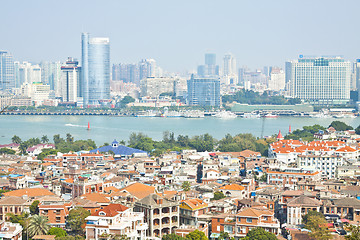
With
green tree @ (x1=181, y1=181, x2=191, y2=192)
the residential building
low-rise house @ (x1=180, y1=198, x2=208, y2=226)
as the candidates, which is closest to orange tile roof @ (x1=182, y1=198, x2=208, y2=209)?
low-rise house @ (x1=180, y1=198, x2=208, y2=226)

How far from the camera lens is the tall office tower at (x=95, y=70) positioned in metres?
54.2

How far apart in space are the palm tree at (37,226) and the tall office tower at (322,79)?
4633 centimetres

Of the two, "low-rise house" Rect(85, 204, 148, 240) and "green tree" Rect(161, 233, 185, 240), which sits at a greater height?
"low-rise house" Rect(85, 204, 148, 240)

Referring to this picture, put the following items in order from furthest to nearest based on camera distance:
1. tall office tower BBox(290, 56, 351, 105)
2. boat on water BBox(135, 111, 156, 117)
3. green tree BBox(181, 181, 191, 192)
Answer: tall office tower BBox(290, 56, 351, 105) < boat on water BBox(135, 111, 156, 117) < green tree BBox(181, 181, 191, 192)

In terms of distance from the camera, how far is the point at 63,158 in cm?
1386

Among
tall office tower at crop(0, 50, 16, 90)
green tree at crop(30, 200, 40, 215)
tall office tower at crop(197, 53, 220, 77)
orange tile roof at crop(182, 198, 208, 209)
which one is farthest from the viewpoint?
tall office tower at crop(197, 53, 220, 77)

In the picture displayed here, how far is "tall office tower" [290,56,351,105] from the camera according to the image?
52.2 meters

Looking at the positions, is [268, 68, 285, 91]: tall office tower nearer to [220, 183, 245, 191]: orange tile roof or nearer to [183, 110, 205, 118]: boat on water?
[183, 110, 205, 118]: boat on water

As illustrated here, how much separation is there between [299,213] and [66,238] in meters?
2.75

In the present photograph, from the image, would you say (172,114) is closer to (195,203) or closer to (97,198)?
(97,198)

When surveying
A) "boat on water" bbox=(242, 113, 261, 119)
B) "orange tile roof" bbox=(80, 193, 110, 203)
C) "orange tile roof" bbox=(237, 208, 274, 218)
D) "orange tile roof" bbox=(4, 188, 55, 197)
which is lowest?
"boat on water" bbox=(242, 113, 261, 119)

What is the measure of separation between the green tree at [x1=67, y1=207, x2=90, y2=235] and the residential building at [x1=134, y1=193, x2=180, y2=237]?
1.77 ft

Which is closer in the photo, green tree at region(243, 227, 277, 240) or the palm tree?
green tree at region(243, 227, 277, 240)

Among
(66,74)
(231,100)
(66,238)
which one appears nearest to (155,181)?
(66,238)
